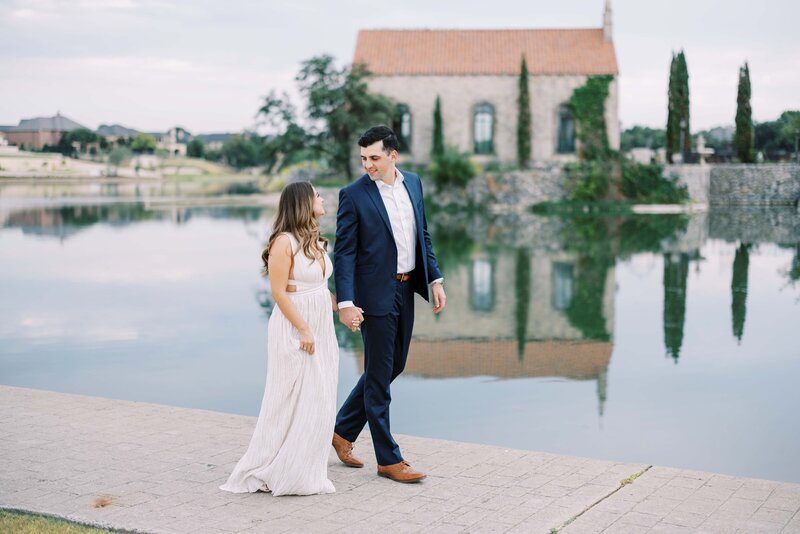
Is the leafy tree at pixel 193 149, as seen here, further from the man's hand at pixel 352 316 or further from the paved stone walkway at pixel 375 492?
the man's hand at pixel 352 316

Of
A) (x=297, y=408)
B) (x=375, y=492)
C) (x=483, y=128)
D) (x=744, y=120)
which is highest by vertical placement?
A: (x=744, y=120)

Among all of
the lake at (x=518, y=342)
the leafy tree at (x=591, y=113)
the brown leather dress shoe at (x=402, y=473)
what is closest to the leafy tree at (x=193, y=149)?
the leafy tree at (x=591, y=113)

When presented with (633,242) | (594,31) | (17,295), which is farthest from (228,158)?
(17,295)

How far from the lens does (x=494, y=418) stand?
23.2 feet

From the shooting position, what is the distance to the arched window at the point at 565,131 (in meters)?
41.5

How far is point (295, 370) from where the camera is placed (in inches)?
193

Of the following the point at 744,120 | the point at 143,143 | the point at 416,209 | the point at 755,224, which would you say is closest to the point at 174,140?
the point at 143,143

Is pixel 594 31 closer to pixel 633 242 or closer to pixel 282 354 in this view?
pixel 633 242

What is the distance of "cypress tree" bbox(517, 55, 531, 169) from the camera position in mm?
41037

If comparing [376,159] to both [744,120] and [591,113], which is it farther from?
[744,120]

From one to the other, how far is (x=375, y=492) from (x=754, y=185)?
4329cm

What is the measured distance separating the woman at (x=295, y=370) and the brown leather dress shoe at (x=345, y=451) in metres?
0.40

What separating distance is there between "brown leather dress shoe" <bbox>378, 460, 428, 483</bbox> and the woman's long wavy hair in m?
1.24

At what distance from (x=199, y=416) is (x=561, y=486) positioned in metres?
2.75
